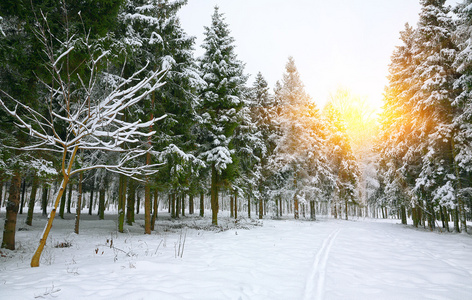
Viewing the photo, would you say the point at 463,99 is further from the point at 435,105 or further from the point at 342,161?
the point at 342,161

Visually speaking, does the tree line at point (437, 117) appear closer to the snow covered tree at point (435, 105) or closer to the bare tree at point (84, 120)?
the snow covered tree at point (435, 105)

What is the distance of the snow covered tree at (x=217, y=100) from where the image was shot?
52.6 ft

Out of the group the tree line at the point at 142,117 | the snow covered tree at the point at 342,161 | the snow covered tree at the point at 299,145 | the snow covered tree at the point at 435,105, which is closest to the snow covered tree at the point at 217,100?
the tree line at the point at 142,117

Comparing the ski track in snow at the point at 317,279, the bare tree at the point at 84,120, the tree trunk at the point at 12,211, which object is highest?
the bare tree at the point at 84,120

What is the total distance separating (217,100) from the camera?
16.4m

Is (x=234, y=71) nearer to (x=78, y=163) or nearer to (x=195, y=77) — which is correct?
(x=195, y=77)

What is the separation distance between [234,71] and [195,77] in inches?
186

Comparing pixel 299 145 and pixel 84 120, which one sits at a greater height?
pixel 299 145

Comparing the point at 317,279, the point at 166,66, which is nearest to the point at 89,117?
the point at 317,279

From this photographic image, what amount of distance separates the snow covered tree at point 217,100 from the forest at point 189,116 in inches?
3.6

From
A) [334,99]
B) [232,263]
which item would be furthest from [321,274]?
[334,99]

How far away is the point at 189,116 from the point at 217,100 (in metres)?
3.09

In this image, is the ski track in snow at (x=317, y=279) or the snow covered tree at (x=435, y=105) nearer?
the ski track in snow at (x=317, y=279)

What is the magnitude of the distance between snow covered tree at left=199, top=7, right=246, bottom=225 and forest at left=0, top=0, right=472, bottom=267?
0.09 meters
